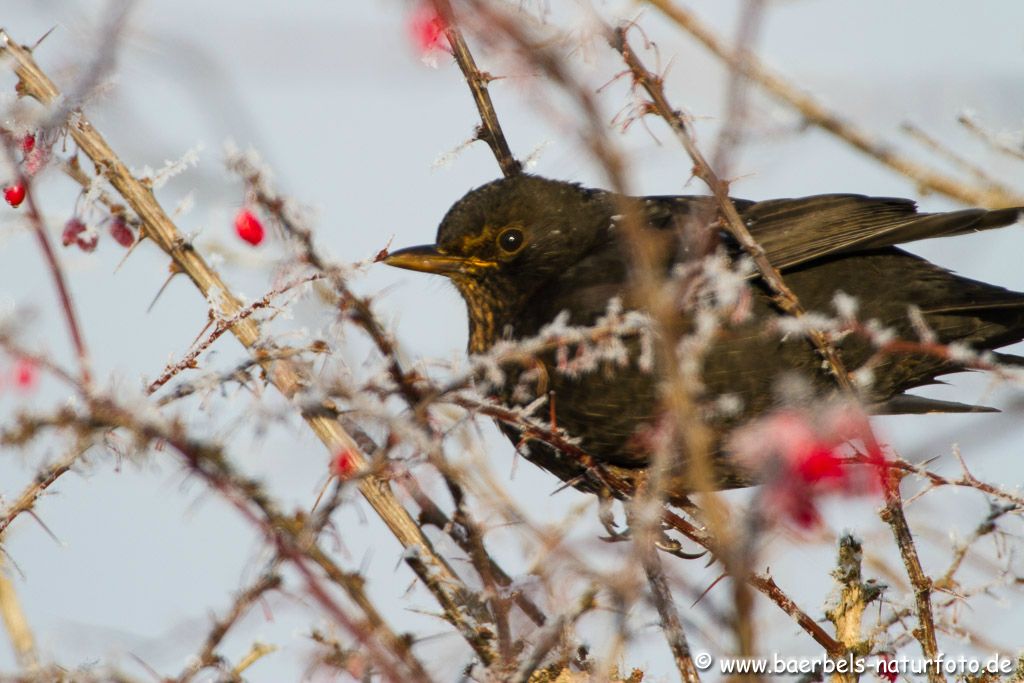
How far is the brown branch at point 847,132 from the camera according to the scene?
4098mm

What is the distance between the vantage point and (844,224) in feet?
13.3

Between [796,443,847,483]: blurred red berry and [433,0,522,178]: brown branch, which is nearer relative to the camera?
[796,443,847,483]: blurred red berry

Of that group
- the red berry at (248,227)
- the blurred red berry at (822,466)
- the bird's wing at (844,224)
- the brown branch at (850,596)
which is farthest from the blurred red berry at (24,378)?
the bird's wing at (844,224)

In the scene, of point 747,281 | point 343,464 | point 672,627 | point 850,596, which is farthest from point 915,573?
point 343,464

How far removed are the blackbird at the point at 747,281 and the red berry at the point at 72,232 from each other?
4.54ft

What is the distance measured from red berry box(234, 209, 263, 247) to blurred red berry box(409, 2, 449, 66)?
67 cm

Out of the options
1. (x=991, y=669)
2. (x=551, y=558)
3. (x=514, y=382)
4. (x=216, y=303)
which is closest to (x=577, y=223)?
(x=514, y=382)

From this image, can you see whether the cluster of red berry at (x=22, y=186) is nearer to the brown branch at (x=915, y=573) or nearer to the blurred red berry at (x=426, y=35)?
the blurred red berry at (x=426, y=35)

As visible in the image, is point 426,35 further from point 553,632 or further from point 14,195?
point 553,632

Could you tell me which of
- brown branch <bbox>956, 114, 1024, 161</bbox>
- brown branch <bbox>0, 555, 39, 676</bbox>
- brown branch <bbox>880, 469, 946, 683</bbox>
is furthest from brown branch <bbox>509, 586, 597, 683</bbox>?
brown branch <bbox>956, 114, 1024, 161</bbox>

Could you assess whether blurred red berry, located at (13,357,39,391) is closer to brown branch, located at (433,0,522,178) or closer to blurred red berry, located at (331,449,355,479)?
blurred red berry, located at (331,449,355,479)

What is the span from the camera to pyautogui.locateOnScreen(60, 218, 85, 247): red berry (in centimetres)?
294

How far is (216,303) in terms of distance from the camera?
2564 millimetres

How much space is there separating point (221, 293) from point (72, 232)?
1.87 feet
